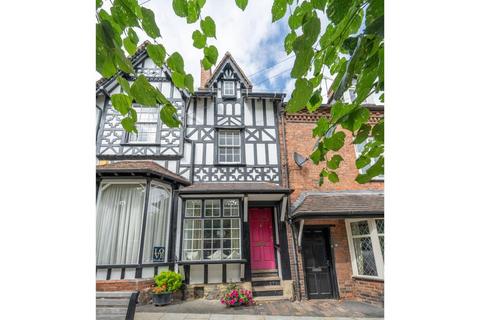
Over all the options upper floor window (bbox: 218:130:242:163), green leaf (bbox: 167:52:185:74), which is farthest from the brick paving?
green leaf (bbox: 167:52:185:74)

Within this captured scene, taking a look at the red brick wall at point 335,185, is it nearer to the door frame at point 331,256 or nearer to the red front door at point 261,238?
the door frame at point 331,256

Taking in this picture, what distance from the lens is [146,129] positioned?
8.29 meters

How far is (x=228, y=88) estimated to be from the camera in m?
9.05

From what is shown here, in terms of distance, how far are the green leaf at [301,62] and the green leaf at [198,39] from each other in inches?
25.2

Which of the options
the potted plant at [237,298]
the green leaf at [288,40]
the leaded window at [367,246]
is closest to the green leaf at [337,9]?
the green leaf at [288,40]

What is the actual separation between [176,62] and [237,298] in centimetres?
636

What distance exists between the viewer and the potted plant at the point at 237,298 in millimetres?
6105

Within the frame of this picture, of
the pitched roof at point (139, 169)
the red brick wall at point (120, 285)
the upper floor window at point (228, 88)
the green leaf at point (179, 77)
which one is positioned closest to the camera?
the green leaf at point (179, 77)

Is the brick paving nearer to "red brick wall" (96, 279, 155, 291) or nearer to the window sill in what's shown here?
"red brick wall" (96, 279, 155, 291)

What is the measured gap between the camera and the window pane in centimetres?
679

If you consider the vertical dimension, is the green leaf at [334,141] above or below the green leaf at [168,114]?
below

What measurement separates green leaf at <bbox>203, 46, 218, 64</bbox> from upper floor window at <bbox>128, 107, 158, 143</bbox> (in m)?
7.28

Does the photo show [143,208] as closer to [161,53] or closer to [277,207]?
[277,207]

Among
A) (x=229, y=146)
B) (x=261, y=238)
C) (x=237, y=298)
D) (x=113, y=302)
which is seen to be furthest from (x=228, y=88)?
(x=113, y=302)
